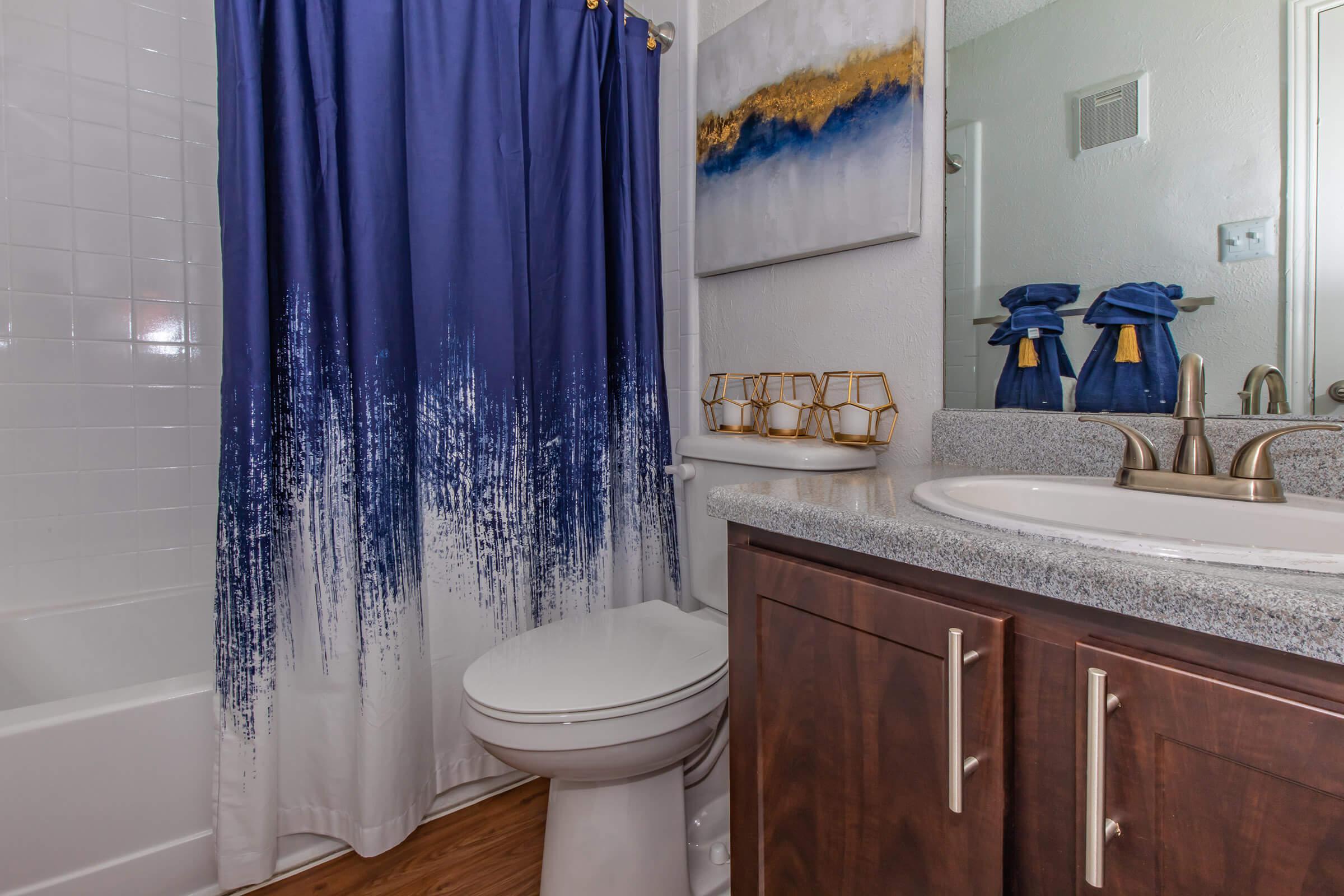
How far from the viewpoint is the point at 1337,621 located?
1.42ft

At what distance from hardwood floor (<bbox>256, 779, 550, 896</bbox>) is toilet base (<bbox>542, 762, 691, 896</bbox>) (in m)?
0.18

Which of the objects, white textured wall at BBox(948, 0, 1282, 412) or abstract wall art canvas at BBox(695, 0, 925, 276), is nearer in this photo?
white textured wall at BBox(948, 0, 1282, 412)

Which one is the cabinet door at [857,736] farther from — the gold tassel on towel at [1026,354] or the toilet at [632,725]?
the gold tassel on towel at [1026,354]

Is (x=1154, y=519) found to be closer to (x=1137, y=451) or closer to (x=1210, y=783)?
(x=1137, y=451)

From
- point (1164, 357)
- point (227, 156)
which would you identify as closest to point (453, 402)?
point (227, 156)

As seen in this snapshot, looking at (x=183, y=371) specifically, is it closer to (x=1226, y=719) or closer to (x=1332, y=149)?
(x=1226, y=719)

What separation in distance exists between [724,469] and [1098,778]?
0.97 meters

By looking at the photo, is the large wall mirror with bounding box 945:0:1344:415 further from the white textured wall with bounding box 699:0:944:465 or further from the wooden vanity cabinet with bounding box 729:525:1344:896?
the wooden vanity cabinet with bounding box 729:525:1344:896

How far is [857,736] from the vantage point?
0.75 metres

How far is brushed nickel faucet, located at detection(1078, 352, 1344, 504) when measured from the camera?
754 millimetres

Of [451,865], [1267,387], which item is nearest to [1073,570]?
[1267,387]

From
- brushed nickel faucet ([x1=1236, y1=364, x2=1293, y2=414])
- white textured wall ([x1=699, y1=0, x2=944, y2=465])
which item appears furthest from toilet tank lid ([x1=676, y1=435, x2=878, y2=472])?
brushed nickel faucet ([x1=1236, y1=364, x2=1293, y2=414])

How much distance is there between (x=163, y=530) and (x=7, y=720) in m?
0.69

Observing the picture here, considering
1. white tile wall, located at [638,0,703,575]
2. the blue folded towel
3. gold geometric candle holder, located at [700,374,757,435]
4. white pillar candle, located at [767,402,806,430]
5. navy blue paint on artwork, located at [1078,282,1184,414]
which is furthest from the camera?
white tile wall, located at [638,0,703,575]
